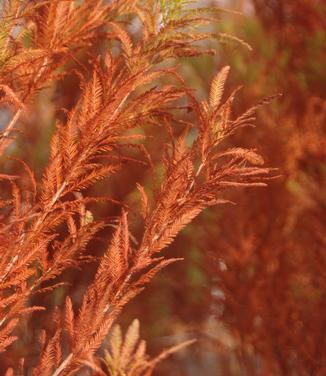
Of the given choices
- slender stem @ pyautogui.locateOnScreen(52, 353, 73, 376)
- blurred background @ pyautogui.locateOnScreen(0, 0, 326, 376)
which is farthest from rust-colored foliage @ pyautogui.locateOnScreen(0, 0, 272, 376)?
blurred background @ pyautogui.locateOnScreen(0, 0, 326, 376)

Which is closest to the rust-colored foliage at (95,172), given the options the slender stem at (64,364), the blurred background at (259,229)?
the slender stem at (64,364)

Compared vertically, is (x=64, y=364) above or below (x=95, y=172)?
below

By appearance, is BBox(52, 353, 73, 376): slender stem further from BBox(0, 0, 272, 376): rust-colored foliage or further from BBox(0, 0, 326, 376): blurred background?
BBox(0, 0, 326, 376): blurred background

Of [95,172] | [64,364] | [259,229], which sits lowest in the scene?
[64,364]

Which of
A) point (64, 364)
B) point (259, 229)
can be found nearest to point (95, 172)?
point (64, 364)

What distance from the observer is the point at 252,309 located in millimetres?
2473

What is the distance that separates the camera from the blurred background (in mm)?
2467

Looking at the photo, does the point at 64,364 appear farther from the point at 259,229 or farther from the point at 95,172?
the point at 259,229

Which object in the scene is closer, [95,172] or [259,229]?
[95,172]

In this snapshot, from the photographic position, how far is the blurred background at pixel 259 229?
2.47 metres

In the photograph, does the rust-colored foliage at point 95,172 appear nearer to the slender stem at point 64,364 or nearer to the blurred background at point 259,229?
the slender stem at point 64,364

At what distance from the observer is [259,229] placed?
263 cm

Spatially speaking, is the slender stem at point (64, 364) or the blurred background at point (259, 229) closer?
the slender stem at point (64, 364)

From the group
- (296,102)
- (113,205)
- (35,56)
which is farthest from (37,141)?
(35,56)
